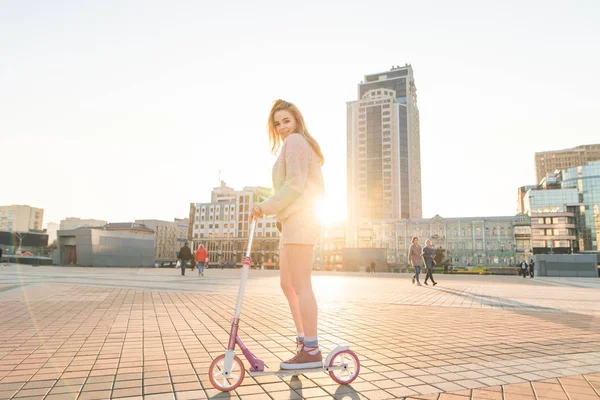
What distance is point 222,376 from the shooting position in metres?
2.60

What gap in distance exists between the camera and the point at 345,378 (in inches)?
110

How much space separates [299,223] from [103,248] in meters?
40.5

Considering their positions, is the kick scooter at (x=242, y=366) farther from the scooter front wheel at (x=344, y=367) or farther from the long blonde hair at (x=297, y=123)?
the long blonde hair at (x=297, y=123)

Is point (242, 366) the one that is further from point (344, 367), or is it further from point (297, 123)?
point (297, 123)

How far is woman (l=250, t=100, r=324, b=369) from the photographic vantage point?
285 cm

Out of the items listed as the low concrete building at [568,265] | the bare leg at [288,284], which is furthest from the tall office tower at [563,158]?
the bare leg at [288,284]

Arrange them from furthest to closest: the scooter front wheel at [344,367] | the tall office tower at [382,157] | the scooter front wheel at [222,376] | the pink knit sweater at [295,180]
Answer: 1. the tall office tower at [382,157]
2. the pink knit sweater at [295,180]
3. the scooter front wheel at [344,367]
4. the scooter front wheel at [222,376]

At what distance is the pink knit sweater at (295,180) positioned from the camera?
113 inches

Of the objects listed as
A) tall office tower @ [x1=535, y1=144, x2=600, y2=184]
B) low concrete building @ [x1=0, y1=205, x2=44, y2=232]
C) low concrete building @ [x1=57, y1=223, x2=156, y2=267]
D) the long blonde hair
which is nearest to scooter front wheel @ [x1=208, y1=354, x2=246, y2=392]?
the long blonde hair

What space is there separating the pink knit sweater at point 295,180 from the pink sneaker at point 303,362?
3.25 ft

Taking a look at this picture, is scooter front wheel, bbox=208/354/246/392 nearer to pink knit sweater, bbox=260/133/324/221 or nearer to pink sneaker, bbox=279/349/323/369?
pink sneaker, bbox=279/349/323/369

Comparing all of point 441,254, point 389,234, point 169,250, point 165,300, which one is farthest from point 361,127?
point 165,300

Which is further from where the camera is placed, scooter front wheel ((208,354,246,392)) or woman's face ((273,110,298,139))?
woman's face ((273,110,298,139))

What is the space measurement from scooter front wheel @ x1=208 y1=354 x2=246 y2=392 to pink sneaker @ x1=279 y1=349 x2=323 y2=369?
31 centimetres
